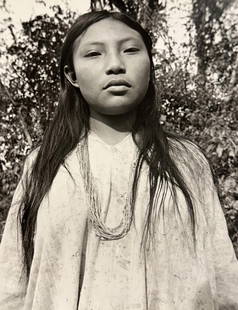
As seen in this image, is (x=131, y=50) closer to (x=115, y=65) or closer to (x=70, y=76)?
(x=115, y=65)

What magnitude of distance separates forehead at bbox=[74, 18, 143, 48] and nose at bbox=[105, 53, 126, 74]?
0.07 metres

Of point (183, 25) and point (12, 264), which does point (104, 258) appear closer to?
point (12, 264)

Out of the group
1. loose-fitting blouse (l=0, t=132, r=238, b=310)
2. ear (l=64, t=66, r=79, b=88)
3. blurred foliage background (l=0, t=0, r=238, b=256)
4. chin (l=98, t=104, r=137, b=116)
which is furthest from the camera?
blurred foliage background (l=0, t=0, r=238, b=256)

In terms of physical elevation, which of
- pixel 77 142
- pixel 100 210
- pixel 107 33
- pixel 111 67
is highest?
pixel 107 33

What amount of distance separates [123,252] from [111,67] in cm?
47

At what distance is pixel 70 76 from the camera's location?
72.2 inches

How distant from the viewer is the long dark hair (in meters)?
1.69

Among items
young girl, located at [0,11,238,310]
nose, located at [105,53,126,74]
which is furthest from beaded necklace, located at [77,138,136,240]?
nose, located at [105,53,126,74]

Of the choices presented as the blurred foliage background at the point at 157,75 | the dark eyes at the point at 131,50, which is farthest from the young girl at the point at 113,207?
the blurred foliage background at the point at 157,75

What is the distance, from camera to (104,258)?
1.61 metres

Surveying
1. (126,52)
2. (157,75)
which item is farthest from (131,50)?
(157,75)

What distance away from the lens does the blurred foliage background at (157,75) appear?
4098 mm

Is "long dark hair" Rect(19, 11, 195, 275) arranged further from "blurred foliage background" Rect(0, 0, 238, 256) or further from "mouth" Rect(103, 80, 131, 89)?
"blurred foliage background" Rect(0, 0, 238, 256)

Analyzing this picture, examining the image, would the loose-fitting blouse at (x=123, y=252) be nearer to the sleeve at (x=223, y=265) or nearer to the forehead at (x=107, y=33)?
the sleeve at (x=223, y=265)
